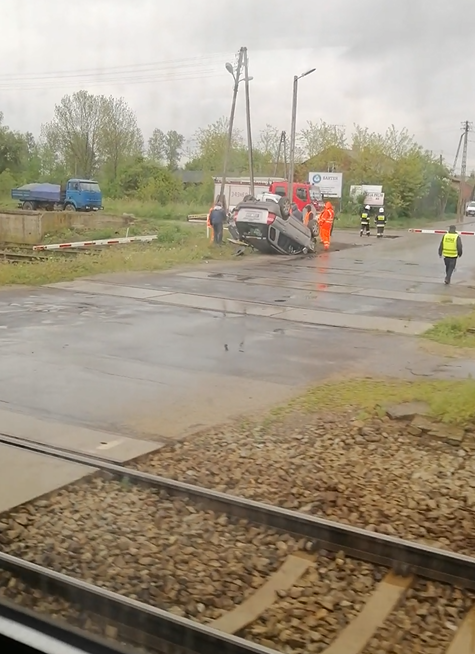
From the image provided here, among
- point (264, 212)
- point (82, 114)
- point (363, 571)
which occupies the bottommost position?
point (363, 571)

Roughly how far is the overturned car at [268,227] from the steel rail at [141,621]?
62.8 ft

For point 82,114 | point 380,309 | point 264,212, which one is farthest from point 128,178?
point 380,309

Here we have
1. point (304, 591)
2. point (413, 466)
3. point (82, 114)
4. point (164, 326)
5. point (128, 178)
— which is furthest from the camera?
point (128, 178)

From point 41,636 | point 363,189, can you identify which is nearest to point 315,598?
point 41,636

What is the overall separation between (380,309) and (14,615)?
11.2 meters

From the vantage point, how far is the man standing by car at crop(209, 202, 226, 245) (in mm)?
23391

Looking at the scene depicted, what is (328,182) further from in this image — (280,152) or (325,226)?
(325,226)

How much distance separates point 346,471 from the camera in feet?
18.2

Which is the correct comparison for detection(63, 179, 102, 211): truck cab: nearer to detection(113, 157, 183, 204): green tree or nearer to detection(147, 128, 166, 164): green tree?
detection(113, 157, 183, 204): green tree

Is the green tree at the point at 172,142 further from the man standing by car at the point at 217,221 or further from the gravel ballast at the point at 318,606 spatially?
the gravel ballast at the point at 318,606

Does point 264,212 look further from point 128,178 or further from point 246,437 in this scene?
point 246,437

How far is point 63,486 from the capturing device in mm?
5199

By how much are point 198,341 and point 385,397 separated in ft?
11.7

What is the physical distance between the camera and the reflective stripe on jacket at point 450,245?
17375 millimetres
